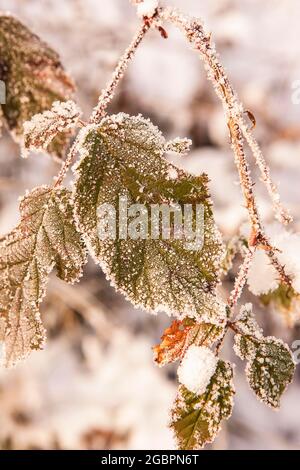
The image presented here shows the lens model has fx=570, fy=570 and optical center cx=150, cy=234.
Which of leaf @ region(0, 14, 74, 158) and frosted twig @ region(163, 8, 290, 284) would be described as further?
leaf @ region(0, 14, 74, 158)

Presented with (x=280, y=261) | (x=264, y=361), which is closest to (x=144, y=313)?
(x=280, y=261)

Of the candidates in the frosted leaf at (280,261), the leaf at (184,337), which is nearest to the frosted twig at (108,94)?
the leaf at (184,337)

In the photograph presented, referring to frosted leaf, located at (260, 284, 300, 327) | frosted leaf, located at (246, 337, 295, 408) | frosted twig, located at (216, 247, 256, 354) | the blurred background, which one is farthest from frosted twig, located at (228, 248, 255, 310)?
the blurred background

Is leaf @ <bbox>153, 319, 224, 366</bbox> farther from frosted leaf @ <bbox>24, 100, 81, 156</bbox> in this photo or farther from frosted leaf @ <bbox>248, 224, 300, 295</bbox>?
frosted leaf @ <bbox>24, 100, 81, 156</bbox>

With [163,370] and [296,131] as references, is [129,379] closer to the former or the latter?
[163,370]

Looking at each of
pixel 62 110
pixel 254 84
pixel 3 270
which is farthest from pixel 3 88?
pixel 254 84
